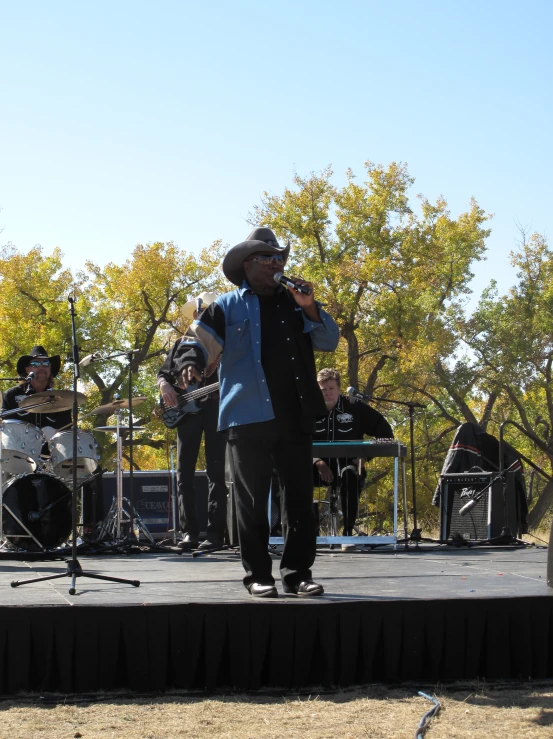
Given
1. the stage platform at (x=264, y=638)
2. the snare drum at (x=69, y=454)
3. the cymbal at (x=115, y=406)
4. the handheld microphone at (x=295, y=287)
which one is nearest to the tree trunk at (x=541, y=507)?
the cymbal at (x=115, y=406)

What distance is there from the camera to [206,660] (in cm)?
392

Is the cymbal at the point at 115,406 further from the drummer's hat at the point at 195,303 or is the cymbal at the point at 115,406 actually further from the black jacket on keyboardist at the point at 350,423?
the black jacket on keyboardist at the point at 350,423

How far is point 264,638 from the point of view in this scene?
3924mm

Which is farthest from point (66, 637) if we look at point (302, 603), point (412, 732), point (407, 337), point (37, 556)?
Result: point (407, 337)

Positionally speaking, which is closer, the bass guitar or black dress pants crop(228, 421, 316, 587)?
black dress pants crop(228, 421, 316, 587)

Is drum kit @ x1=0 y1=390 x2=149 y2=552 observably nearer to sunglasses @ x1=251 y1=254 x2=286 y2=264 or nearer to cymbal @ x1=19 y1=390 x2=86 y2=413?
cymbal @ x1=19 y1=390 x2=86 y2=413

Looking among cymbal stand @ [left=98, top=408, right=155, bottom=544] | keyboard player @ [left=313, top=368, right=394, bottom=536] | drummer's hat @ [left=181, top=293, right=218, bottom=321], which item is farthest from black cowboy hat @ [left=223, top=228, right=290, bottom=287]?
cymbal stand @ [left=98, top=408, right=155, bottom=544]

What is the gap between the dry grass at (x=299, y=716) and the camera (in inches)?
127

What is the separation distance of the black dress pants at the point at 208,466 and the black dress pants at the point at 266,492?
11.5 ft

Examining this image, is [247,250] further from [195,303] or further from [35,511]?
[35,511]

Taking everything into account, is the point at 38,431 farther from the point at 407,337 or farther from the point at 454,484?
the point at 407,337

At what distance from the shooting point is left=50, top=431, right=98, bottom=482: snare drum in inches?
308

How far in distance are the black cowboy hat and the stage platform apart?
1.57 metres

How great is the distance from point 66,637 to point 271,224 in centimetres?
3174
